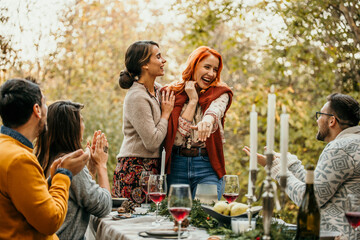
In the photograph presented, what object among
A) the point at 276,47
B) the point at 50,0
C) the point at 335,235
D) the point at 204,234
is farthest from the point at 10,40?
the point at 335,235

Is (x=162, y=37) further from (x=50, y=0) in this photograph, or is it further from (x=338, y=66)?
(x=338, y=66)

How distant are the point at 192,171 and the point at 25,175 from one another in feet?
4.15

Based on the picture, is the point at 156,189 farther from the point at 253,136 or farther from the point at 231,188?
the point at 253,136

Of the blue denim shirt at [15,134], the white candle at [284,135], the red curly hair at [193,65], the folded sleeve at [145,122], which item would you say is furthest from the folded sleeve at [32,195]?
the red curly hair at [193,65]

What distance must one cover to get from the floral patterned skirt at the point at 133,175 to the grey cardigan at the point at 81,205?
1.73ft

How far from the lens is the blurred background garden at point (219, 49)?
4391 mm

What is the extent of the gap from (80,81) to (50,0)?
6.06 ft

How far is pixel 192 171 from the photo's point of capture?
2.58 metres

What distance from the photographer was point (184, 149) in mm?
2615

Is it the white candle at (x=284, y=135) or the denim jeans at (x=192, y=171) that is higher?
the white candle at (x=284, y=135)

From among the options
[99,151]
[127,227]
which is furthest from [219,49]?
[127,227]

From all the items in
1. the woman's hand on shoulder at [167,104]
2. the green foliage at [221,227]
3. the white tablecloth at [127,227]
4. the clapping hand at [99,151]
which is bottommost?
the white tablecloth at [127,227]

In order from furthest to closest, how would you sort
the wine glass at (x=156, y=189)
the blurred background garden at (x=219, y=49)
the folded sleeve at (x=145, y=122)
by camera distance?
the blurred background garden at (x=219, y=49)
the folded sleeve at (x=145, y=122)
the wine glass at (x=156, y=189)

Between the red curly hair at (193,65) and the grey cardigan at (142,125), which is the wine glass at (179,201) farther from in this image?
the red curly hair at (193,65)
